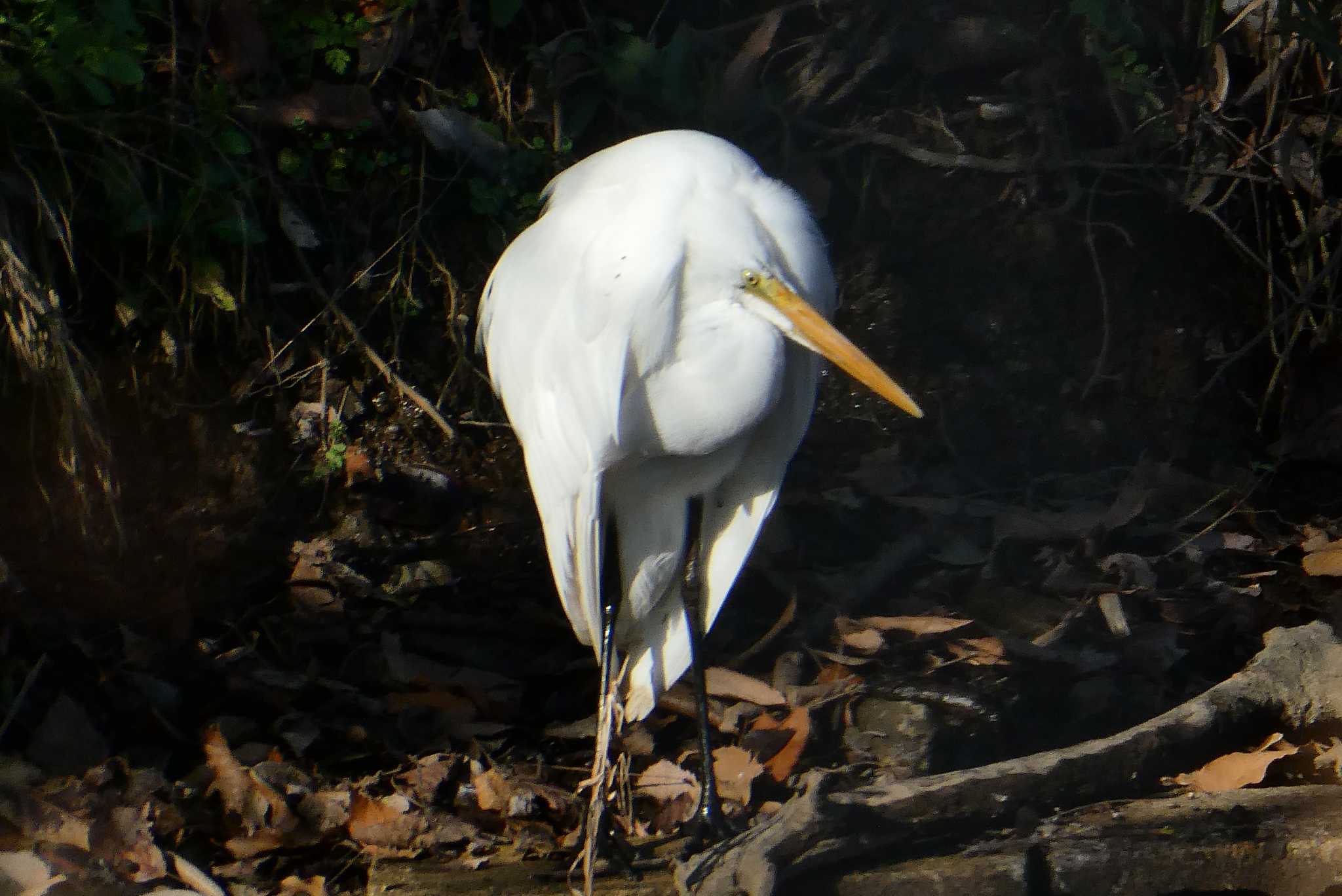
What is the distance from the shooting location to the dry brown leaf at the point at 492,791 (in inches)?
76.9

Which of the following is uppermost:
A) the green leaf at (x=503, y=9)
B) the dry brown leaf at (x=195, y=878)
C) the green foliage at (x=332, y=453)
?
the green leaf at (x=503, y=9)

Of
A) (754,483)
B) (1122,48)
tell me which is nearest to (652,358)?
(754,483)

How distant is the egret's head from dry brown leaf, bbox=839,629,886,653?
64cm

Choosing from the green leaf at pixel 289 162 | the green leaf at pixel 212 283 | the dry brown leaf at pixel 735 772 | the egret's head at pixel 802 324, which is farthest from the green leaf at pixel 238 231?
the dry brown leaf at pixel 735 772

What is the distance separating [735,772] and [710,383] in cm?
71

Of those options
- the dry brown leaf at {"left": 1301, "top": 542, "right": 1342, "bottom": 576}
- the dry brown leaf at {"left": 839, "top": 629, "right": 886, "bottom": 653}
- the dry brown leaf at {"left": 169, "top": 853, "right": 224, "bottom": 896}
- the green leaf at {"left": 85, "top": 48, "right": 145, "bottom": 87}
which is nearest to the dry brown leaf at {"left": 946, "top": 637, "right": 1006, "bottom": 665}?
the dry brown leaf at {"left": 839, "top": 629, "right": 886, "bottom": 653}

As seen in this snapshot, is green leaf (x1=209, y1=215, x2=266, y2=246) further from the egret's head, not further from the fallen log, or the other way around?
the fallen log

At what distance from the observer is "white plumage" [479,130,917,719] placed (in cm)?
175

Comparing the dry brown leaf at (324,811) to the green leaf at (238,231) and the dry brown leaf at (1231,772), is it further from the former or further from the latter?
the dry brown leaf at (1231,772)

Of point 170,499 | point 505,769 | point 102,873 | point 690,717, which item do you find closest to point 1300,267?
point 690,717

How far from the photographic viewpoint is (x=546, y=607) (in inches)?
96.7

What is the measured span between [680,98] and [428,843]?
1459 mm

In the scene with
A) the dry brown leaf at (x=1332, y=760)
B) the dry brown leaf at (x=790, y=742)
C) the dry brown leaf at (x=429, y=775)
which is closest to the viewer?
the dry brown leaf at (x=1332, y=760)

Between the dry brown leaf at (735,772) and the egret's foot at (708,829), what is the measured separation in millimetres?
85
